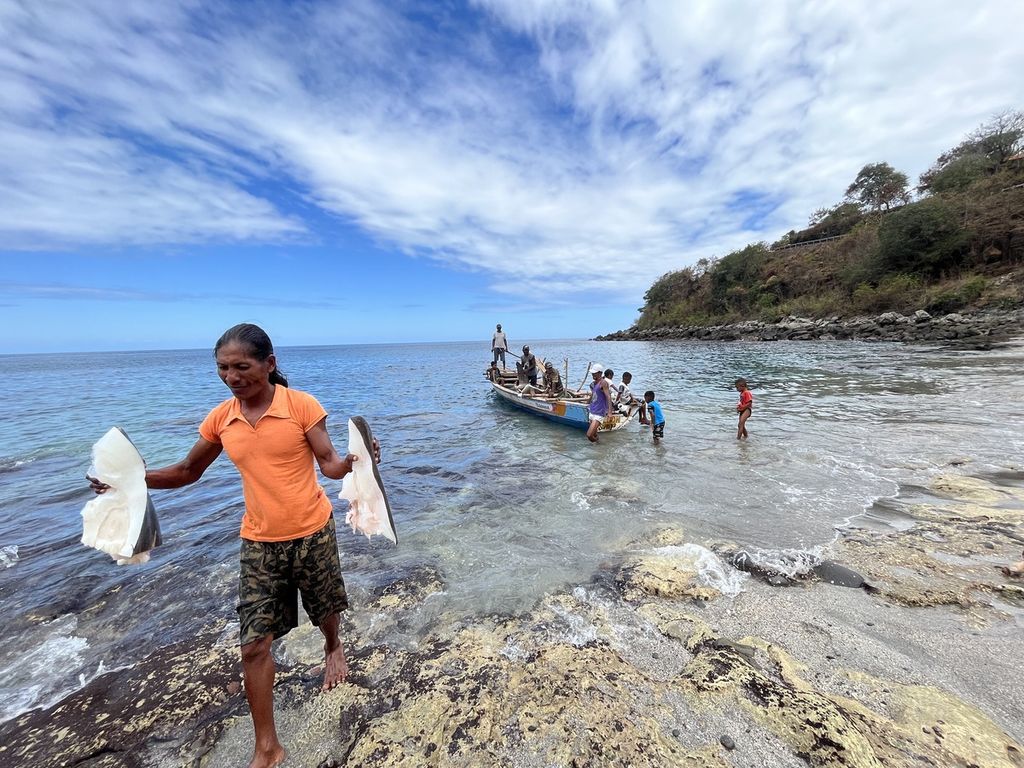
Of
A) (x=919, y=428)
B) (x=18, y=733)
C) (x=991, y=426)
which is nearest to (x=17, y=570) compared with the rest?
(x=18, y=733)

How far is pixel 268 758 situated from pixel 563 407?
36.7ft

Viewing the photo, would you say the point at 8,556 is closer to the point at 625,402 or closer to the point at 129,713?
the point at 129,713

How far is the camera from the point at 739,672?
9.60ft

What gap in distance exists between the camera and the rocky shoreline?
91.2ft

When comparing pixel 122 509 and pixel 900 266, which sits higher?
pixel 900 266

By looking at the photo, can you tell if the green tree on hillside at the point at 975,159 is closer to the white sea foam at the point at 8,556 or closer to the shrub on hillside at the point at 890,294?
the shrub on hillside at the point at 890,294

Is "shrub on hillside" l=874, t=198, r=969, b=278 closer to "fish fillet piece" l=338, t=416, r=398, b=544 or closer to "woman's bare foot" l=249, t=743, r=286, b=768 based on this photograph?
"fish fillet piece" l=338, t=416, r=398, b=544

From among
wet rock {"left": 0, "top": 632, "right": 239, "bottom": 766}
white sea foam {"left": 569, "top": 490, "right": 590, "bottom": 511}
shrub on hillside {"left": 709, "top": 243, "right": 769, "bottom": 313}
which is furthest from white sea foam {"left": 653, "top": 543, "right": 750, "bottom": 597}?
shrub on hillside {"left": 709, "top": 243, "right": 769, "bottom": 313}

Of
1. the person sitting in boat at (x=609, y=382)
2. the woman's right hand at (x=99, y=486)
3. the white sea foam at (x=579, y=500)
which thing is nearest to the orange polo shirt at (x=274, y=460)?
the woman's right hand at (x=99, y=486)

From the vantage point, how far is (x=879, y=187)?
5778cm

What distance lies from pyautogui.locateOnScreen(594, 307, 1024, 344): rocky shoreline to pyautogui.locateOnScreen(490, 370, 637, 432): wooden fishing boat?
28.0 metres

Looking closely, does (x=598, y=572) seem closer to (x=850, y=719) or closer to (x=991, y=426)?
(x=850, y=719)

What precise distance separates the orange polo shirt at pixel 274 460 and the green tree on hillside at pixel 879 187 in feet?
249

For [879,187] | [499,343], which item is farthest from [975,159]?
[499,343]
